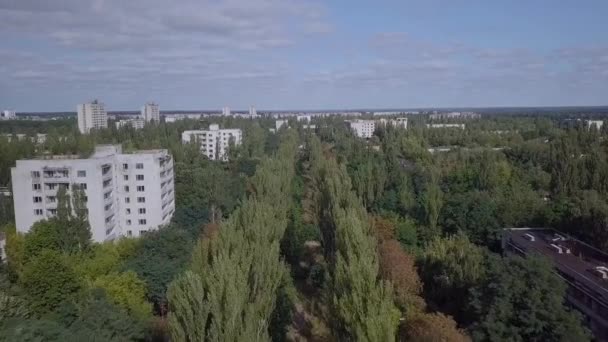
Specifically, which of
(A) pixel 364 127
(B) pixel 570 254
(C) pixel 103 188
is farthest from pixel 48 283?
(A) pixel 364 127

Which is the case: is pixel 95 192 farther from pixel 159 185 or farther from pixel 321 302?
pixel 321 302

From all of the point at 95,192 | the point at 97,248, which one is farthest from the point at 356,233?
the point at 95,192

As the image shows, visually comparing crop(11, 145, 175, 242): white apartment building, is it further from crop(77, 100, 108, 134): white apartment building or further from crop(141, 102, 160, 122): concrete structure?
crop(141, 102, 160, 122): concrete structure

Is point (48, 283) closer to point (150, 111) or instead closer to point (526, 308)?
point (526, 308)

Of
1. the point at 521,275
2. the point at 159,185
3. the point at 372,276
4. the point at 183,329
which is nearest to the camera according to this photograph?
the point at 183,329

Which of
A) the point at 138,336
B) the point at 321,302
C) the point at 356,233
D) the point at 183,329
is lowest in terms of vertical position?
the point at 321,302

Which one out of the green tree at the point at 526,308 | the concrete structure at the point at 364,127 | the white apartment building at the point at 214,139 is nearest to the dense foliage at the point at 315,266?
the green tree at the point at 526,308
